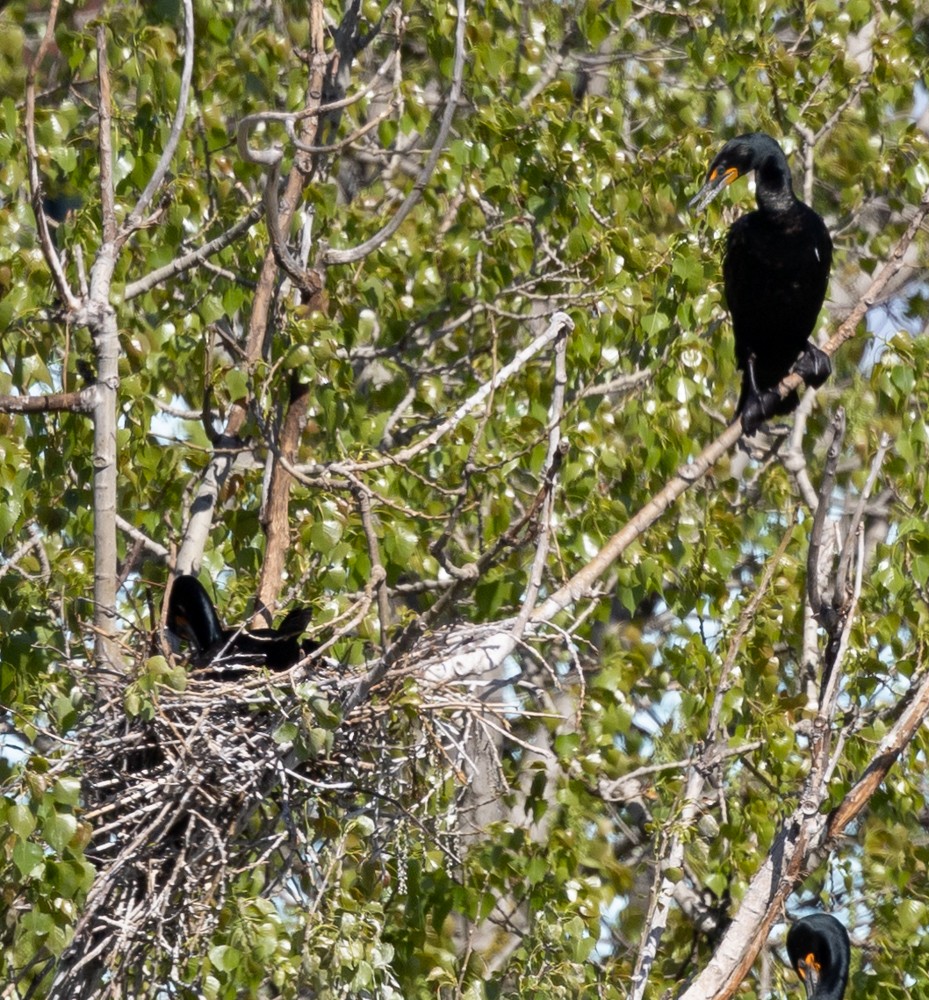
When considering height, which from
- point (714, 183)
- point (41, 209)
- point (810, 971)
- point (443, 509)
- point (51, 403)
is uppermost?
→ point (41, 209)

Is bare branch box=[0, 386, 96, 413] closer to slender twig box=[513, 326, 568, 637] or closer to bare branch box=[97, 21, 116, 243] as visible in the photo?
bare branch box=[97, 21, 116, 243]

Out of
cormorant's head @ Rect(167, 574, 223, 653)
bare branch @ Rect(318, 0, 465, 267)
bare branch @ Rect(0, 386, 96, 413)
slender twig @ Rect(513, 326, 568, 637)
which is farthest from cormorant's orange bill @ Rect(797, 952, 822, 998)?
bare branch @ Rect(0, 386, 96, 413)

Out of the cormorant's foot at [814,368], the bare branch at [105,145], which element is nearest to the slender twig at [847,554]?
the bare branch at [105,145]

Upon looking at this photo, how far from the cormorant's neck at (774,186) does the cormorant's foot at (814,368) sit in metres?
0.58

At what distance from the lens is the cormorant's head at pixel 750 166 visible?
273 inches

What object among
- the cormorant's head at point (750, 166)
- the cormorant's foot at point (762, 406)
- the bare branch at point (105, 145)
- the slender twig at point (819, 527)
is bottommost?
the cormorant's foot at point (762, 406)

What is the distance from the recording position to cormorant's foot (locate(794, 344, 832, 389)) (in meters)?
6.95

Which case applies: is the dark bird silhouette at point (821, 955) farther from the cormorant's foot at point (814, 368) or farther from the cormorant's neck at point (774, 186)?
the cormorant's neck at point (774, 186)

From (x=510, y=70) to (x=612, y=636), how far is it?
2.50 meters

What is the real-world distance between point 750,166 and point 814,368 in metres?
0.81

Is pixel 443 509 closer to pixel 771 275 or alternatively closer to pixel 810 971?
pixel 771 275

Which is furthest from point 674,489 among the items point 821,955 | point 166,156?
point 821,955

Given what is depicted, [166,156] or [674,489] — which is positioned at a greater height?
[166,156]

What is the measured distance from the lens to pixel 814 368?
22.9ft
